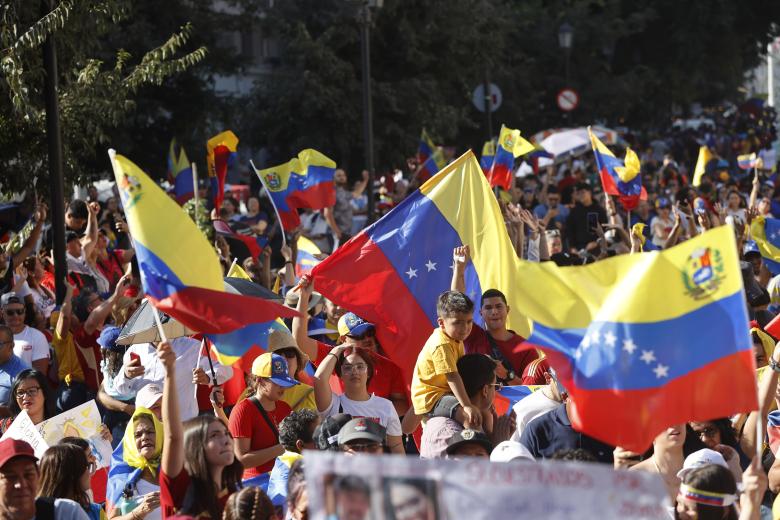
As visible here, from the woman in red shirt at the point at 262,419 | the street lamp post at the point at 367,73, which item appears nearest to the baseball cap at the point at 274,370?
the woman in red shirt at the point at 262,419

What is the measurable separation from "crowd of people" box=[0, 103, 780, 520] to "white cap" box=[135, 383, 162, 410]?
2cm

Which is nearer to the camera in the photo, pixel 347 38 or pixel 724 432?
pixel 724 432

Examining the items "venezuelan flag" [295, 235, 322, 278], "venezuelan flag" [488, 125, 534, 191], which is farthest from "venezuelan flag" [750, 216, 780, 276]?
"venezuelan flag" [295, 235, 322, 278]

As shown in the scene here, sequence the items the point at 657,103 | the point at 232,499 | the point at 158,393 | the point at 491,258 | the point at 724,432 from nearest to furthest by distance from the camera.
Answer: the point at 232,499, the point at 724,432, the point at 158,393, the point at 491,258, the point at 657,103

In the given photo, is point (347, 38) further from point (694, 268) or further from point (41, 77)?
point (694, 268)

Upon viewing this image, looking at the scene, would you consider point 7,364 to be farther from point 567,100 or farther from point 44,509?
point 567,100

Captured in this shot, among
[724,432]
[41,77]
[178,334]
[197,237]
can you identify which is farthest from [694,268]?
[41,77]

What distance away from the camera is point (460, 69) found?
1099 inches

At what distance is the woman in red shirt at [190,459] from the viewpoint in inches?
228

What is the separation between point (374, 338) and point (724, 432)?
255 cm

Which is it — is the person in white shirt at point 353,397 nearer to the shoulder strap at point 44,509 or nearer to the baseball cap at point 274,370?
the baseball cap at point 274,370

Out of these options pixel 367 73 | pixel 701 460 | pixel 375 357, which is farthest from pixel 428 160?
pixel 701 460

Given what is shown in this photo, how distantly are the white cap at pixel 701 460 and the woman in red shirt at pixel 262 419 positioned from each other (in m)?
2.15

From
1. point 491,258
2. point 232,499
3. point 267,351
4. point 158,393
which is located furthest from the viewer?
point 491,258
